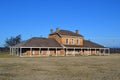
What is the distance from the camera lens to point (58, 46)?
59719 mm

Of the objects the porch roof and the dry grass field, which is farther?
the porch roof

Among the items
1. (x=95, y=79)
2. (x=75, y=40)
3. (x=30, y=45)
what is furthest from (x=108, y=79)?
(x=75, y=40)

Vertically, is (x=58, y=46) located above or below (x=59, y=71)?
above

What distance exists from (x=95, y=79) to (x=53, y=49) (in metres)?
45.9

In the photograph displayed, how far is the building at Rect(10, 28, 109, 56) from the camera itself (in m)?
56.3

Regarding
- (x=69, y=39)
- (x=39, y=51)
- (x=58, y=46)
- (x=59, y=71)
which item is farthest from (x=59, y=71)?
(x=69, y=39)

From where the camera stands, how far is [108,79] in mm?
14523

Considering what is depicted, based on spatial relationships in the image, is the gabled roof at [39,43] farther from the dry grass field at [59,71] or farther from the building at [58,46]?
the dry grass field at [59,71]

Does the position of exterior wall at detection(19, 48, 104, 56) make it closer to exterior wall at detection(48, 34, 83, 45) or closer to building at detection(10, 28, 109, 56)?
building at detection(10, 28, 109, 56)

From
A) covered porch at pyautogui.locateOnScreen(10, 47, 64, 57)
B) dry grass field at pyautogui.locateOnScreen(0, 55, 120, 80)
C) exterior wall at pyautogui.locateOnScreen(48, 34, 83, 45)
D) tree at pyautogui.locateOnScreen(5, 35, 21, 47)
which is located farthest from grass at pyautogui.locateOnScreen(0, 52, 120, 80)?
tree at pyautogui.locateOnScreen(5, 35, 21, 47)

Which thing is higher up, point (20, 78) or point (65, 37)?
point (65, 37)

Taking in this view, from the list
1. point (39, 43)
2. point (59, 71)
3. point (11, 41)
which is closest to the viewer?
point (59, 71)

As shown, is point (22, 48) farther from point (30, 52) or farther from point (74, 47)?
point (74, 47)

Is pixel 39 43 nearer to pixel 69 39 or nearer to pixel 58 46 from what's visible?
pixel 58 46
